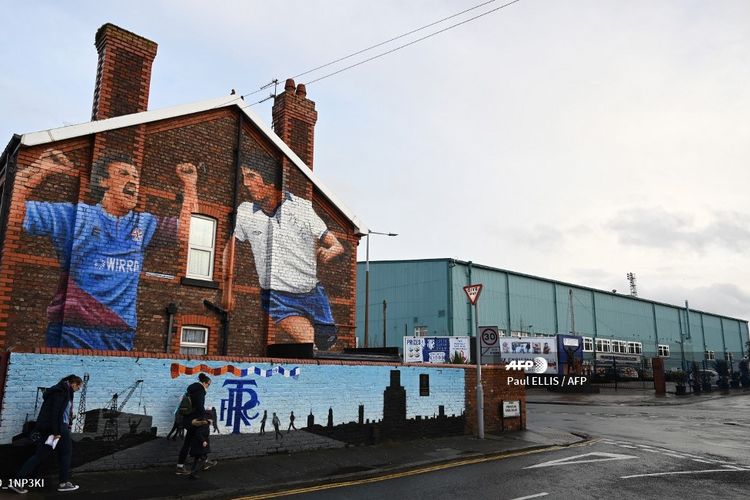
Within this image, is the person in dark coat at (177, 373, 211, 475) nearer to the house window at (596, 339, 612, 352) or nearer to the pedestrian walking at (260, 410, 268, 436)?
the pedestrian walking at (260, 410, 268, 436)

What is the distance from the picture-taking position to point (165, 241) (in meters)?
14.3

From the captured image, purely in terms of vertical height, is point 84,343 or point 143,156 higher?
point 143,156

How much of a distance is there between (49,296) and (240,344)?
15.7 feet

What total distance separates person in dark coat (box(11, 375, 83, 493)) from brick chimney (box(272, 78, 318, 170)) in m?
11.9

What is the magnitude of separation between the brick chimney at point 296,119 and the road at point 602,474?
11.6 meters

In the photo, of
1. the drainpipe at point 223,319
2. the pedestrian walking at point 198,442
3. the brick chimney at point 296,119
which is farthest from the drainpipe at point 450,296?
the pedestrian walking at point 198,442

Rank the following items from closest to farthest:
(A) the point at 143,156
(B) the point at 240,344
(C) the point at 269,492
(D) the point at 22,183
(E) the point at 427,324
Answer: (C) the point at 269,492, (D) the point at 22,183, (A) the point at 143,156, (B) the point at 240,344, (E) the point at 427,324

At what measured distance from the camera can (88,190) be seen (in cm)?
1323

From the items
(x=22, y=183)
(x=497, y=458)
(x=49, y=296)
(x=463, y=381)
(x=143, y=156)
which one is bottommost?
(x=497, y=458)

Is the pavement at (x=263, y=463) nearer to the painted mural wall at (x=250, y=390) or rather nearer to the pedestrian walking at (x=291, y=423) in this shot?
Answer: the pedestrian walking at (x=291, y=423)

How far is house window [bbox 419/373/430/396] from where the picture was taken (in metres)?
14.8

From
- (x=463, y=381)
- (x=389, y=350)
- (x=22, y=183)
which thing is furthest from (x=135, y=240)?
(x=463, y=381)

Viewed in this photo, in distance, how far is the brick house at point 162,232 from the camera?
40.9 feet

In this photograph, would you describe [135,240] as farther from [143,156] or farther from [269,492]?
[269,492]
